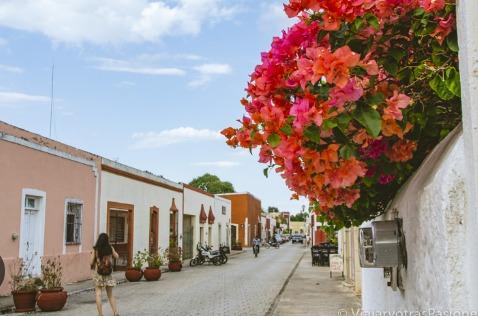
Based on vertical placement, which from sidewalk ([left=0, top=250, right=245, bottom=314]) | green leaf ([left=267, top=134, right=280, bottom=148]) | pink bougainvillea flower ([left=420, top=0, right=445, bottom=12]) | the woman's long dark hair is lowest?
sidewalk ([left=0, top=250, right=245, bottom=314])

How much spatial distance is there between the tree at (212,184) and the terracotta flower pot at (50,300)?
69.4 m

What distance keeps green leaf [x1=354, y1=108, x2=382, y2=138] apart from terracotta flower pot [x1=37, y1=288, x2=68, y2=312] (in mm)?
10665

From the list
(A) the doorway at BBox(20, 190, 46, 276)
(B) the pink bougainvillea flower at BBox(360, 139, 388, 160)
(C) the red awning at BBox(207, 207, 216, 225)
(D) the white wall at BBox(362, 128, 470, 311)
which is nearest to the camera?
(D) the white wall at BBox(362, 128, 470, 311)

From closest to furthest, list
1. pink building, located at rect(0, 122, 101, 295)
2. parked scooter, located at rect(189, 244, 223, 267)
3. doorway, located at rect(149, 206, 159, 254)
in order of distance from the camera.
A: pink building, located at rect(0, 122, 101, 295) → doorway, located at rect(149, 206, 159, 254) → parked scooter, located at rect(189, 244, 223, 267)

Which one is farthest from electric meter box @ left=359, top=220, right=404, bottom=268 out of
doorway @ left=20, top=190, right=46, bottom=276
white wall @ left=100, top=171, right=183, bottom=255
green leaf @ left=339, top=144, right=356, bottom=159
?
white wall @ left=100, top=171, right=183, bottom=255

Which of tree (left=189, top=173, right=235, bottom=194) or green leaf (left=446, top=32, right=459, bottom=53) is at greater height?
tree (left=189, top=173, right=235, bottom=194)

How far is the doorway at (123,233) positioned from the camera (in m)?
21.8

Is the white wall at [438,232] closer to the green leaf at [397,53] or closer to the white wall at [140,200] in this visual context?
the green leaf at [397,53]

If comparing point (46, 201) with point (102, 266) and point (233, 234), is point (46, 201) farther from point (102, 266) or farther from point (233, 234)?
point (233, 234)

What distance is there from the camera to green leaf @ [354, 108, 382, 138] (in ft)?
5.66

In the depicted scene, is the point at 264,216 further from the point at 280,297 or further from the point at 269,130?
the point at 269,130

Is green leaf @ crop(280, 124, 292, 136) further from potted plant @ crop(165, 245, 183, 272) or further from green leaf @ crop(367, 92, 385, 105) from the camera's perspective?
potted plant @ crop(165, 245, 183, 272)

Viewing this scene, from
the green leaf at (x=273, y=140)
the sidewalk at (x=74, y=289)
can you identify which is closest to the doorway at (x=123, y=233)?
the sidewalk at (x=74, y=289)

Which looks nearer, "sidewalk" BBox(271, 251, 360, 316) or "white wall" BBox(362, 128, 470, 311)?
"white wall" BBox(362, 128, 470, 311)
